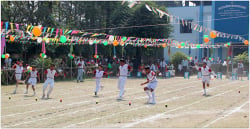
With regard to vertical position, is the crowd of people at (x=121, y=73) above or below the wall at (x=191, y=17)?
below

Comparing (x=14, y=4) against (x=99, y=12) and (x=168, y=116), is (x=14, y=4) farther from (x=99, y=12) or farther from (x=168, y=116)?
(x=168, y=116)

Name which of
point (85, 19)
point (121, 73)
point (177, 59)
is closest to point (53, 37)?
point (85, 19)

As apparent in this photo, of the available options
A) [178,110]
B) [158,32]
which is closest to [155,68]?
[158,32]

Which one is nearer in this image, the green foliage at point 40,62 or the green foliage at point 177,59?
the green foliage at point 40,62

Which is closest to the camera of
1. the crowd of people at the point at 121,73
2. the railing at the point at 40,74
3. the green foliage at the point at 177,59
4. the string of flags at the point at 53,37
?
the crowd of people at the point at 121,73

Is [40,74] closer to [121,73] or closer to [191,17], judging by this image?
[121,73]

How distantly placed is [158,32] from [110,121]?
28.7 m

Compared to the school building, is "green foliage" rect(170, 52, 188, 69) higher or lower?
lower

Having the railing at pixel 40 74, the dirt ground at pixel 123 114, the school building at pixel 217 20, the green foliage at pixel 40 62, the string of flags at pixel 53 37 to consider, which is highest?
the school building at pixel 217 20

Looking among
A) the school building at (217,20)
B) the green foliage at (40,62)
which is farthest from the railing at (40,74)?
the school building at (217,20)

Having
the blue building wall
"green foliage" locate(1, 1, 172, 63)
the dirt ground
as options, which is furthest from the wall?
the dirt ground

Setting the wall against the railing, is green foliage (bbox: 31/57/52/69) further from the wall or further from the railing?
the wall

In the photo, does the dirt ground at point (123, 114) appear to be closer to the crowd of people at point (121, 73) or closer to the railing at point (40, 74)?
the crowd of people at point (121, 73)

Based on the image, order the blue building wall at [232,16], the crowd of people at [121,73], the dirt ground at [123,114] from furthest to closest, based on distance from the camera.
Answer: the blue building wall at [232,16]
the crowd of people at [121,73]
the dirt ground at [123,114]
